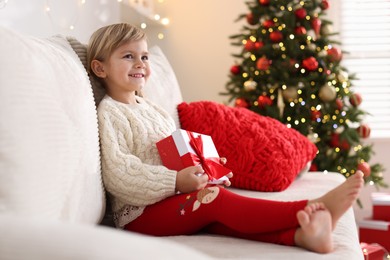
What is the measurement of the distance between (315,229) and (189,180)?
1.42ft

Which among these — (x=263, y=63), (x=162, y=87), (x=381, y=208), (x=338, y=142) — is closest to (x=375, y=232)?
(x=381, y=208)

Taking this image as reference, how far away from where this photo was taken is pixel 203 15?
468cm

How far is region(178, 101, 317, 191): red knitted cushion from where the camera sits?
7.87 feet

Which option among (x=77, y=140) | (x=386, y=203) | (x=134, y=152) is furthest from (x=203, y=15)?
(x=77, y=140)

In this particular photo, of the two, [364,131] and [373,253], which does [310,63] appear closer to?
[364,131]

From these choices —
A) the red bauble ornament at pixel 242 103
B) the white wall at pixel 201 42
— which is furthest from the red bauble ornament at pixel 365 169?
the white wall at pixel 201 42

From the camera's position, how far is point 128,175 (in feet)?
5.70

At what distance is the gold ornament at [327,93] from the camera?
147 inches

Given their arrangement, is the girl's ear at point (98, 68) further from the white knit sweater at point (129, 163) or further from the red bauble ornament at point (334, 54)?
the red bauble ornament at point (334, 54)

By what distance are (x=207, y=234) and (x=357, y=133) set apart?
7.77ft

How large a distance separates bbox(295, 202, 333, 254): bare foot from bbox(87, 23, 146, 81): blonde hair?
82 centimetres

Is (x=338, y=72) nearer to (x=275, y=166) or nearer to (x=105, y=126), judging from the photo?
(x=275, y=166)

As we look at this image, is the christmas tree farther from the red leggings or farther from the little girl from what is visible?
the red leggings

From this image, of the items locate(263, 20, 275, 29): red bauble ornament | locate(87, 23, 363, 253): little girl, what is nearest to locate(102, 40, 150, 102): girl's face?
locate(87, 23, 363, 253): little girl
